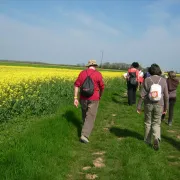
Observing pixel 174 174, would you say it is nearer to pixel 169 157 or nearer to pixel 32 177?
pixel 169 157

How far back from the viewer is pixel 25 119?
368 inches

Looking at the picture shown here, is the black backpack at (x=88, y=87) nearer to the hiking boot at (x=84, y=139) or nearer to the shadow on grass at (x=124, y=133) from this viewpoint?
the hiking boot at (x=84, y=139)

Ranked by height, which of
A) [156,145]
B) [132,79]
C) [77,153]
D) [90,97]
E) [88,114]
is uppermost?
[132,79]

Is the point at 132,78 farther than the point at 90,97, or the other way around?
the point at 132,78

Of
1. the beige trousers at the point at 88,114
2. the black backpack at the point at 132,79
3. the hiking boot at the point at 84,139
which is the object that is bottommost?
the hiking boot at the point at 84,139

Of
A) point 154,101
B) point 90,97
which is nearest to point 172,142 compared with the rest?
point 154,101

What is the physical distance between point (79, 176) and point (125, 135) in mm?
3320

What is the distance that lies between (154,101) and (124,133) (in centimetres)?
185

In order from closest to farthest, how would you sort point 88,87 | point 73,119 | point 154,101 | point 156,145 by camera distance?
point 156,145
point 154,101
point 88,87
point 73,119

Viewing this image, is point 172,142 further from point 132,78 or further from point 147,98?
point 132,78

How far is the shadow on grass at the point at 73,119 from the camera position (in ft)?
29.7

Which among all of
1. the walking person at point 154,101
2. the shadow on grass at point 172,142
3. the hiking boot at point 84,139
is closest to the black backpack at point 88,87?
the hiking boot at point 84,139

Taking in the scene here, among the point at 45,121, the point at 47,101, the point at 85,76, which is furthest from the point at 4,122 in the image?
the point at 85,76

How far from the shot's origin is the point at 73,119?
31.2 feet
